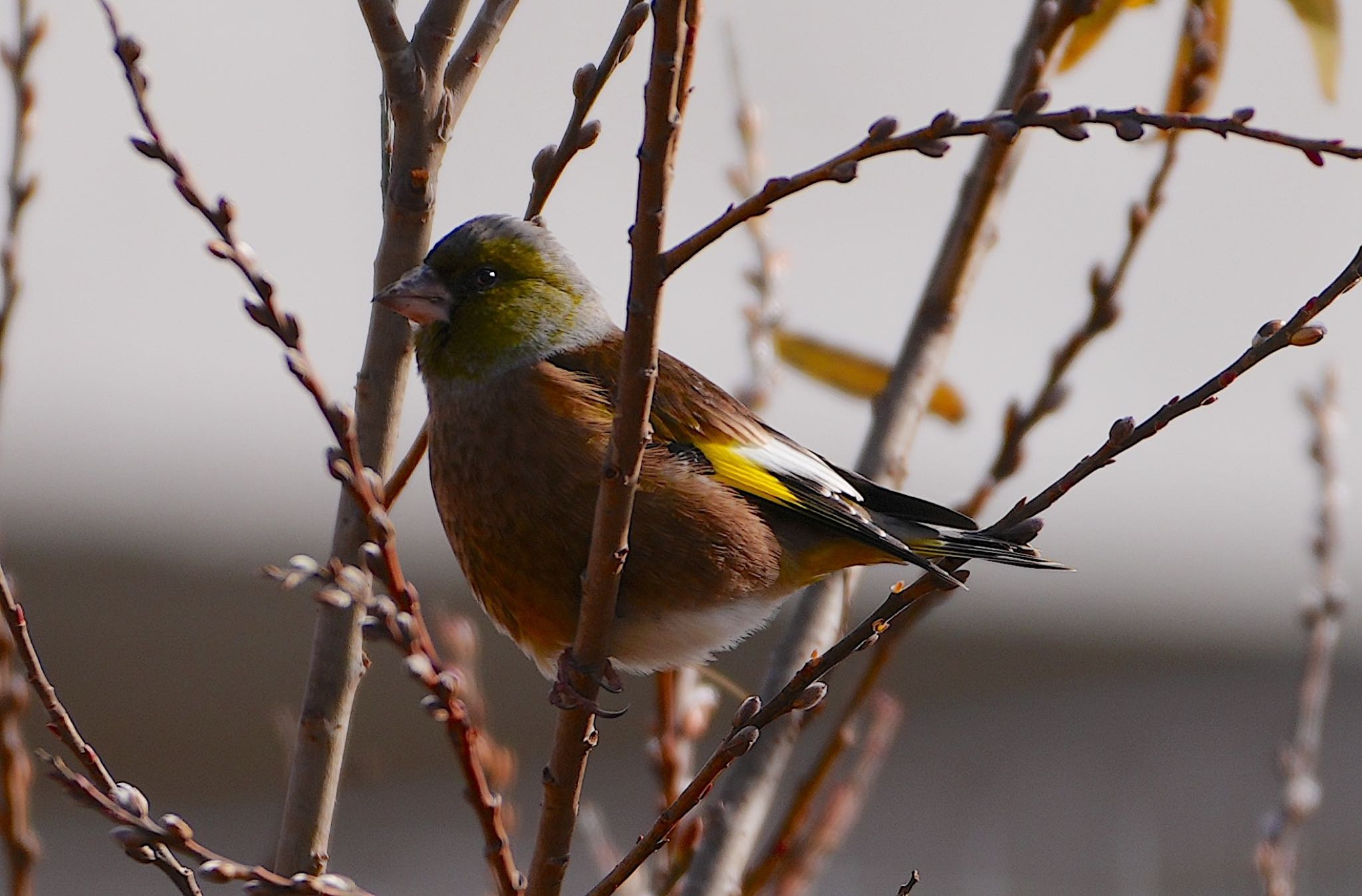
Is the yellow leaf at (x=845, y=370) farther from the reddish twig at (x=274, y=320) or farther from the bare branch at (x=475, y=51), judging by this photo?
the reddish twig at (x=274, y=320)

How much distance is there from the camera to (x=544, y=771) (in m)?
2.13

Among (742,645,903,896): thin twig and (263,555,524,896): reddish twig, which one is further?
(742,645,903,896): thin twig

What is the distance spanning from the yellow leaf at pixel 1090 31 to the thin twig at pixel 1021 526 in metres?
1.06

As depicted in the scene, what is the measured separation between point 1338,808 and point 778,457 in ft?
13.6

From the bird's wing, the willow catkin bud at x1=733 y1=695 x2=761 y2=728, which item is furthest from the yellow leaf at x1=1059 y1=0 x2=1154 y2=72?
the willow catkin bud at x1=733 y1=695 x2=761 y2=728

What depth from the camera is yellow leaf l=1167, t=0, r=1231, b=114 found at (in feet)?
8.86

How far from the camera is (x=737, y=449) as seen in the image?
286 cm

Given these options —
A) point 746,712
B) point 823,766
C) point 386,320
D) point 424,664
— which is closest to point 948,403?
point 823,766

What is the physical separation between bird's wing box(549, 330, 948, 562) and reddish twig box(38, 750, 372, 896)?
1.22 meters

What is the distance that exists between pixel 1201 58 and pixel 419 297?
4.70ft

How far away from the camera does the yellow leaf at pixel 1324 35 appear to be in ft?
7.89

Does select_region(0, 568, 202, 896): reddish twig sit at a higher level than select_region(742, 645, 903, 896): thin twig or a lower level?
lower

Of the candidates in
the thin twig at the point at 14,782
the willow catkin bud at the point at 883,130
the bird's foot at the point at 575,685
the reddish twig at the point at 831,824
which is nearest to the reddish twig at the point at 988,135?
the willow catkin bud at the point at 883,130

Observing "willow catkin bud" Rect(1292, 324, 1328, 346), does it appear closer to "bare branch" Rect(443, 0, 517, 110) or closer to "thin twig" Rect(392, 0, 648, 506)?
"thin twig" Rect(392, 0, 648, 506)
